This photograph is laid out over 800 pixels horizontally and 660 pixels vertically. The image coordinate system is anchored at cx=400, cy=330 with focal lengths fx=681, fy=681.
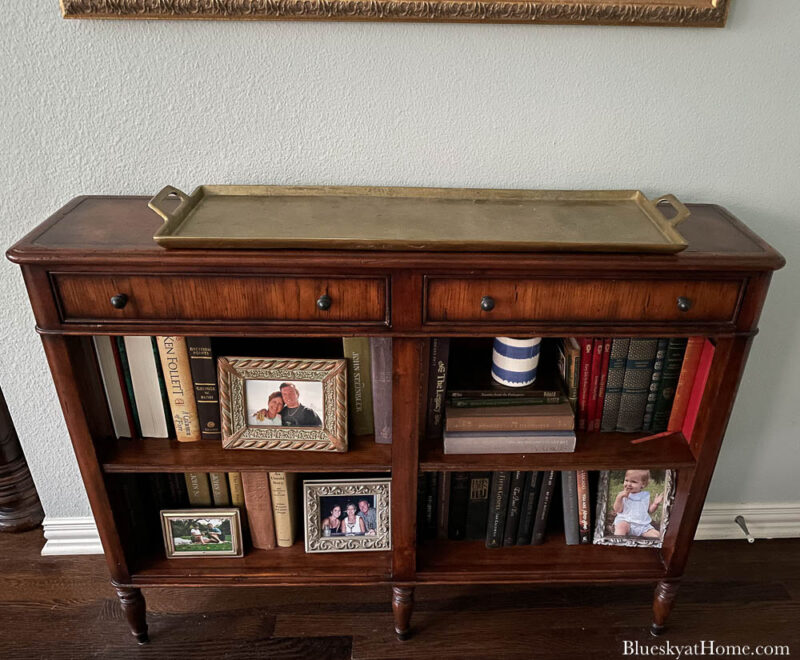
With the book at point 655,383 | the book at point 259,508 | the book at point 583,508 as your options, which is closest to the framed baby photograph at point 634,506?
the book at point 583,508

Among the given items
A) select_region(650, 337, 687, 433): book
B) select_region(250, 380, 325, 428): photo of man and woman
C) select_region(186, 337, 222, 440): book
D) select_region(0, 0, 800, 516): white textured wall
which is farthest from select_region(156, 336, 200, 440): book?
select_region(650, 337, 687, 433): book

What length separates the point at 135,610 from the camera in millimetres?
1513

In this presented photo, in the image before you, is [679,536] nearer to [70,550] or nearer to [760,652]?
[760,652]

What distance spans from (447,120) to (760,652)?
1375mm

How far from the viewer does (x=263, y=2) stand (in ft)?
3.98

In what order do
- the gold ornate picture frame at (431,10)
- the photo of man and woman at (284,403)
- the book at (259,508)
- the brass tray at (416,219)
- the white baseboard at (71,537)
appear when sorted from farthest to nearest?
1. the white baseboard at (71,537)
2. the book at (259,508)
3. the photo of man and woman at (284,403)
4. the gold ornate picture frame at (431,10)
5. the brass tray at (416,219)

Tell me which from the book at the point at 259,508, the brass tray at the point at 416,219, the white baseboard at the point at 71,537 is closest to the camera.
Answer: the brass tray at the point at 416,219

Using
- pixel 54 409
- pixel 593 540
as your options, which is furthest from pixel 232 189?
pixel 593 540

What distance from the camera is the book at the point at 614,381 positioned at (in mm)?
1324

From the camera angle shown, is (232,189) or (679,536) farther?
(679,536)

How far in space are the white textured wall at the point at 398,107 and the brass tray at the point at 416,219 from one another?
0.06m

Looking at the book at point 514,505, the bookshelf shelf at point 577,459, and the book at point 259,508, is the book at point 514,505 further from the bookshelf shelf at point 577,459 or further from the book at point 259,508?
the book at point 259,508

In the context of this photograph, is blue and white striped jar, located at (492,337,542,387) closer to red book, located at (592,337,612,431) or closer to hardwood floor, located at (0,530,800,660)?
red book, located at (592,337,612,431)

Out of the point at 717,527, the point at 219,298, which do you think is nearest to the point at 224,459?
the point at 219,298
